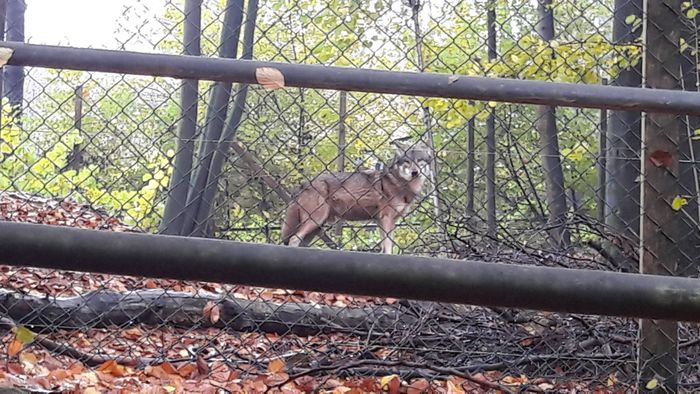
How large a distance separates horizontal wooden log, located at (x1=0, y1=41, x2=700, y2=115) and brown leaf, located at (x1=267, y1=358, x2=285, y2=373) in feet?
4.58

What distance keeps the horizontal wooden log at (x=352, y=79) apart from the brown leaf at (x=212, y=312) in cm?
197

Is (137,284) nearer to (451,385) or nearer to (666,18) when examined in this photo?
(451,385)

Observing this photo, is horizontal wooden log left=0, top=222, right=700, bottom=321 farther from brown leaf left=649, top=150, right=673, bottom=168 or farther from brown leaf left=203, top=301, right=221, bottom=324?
brown leaf left=203, top=301, right=221, bottom=324

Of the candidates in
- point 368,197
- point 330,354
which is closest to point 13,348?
point 330,354

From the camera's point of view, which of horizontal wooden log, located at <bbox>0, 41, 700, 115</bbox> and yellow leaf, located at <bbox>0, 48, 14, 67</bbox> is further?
horizontal wooden log, located at <bbox>0, 41, 700, 115</bbox>

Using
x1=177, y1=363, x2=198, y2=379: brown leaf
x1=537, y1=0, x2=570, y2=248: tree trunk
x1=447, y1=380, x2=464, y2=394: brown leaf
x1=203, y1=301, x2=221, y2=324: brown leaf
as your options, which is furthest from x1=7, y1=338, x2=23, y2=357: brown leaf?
x1=537, y1=0, x2=570, y2=248: tree trunk

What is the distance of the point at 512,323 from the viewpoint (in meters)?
3.59

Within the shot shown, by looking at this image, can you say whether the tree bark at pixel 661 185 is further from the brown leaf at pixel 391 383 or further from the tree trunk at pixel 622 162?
the tree trunk at pixel 622 162

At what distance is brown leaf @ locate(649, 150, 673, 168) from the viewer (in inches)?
93.1

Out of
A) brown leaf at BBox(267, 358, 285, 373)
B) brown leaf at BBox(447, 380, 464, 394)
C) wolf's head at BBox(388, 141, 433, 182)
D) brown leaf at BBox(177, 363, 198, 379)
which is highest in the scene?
wolf's head at BBox(388, 141, 433, 182)

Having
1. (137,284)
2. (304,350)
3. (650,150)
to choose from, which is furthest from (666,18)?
(137,284)

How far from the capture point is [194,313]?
3971 millimetres

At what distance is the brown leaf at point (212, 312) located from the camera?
3.93 m

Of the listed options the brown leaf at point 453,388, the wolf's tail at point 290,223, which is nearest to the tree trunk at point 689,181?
the brown leaf at point 453,388
